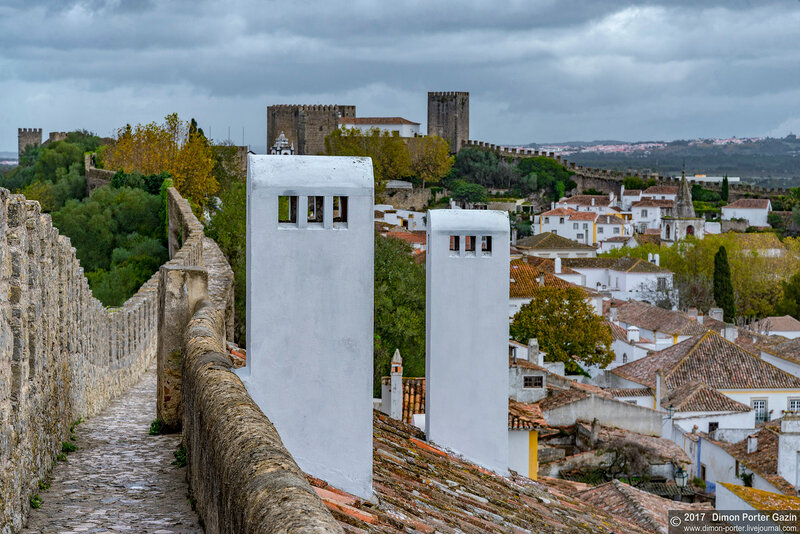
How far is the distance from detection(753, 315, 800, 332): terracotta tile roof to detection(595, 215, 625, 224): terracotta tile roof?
26.7m

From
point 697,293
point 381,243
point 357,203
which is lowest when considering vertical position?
point 697,293

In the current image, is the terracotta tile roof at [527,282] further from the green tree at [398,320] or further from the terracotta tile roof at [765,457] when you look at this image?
the terracotta tile roof at [765,457]

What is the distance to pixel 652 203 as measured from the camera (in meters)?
83.2

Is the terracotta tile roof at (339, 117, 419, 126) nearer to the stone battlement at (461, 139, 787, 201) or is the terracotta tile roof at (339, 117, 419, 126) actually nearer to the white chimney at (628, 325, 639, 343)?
the stone battlement at (461, 139, 787, 201)

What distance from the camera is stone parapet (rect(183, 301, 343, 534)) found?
303cm

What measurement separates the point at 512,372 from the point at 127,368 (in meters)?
15.2

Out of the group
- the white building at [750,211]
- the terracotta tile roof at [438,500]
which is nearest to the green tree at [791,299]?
the white building at [750,211]

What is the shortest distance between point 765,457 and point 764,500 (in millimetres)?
6575

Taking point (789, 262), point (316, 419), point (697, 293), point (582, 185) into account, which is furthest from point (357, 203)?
point (582, 185)

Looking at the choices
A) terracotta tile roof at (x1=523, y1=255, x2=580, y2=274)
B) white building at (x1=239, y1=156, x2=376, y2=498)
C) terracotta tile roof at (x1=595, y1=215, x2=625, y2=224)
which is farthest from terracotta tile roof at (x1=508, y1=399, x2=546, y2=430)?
terracotta tile roof at (x1=595, y1=215, x2=625, y2=224)

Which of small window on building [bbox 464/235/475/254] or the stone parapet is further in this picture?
small window on building [bbox 464/235/475/254]

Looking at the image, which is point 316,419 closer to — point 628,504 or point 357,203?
point 357,203

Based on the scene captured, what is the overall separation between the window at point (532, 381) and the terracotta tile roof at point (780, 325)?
26747 mm

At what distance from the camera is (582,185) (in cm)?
9206
